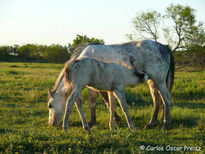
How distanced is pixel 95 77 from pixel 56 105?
4.46 ft

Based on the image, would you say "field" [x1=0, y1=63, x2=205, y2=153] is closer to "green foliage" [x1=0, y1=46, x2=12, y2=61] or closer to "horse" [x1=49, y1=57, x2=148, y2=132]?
"horse" [x1=49, y1=57, x2=148, y2=132]

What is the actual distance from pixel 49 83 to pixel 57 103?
802 cm

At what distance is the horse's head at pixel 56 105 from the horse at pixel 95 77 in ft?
1.24

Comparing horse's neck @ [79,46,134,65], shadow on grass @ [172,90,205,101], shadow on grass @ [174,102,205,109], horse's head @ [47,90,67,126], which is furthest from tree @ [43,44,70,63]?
horse's head @ [47,90,67,126]

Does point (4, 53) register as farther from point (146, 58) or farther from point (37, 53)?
point (146, 58)

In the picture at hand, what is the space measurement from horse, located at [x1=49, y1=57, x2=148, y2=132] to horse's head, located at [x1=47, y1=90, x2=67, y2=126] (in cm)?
38

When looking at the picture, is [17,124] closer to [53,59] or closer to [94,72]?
[94,72]

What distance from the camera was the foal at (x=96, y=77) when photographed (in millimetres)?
4867

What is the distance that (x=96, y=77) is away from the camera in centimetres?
504

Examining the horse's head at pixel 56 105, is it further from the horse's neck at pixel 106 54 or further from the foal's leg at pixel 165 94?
the foal's leg at pixel 165 94

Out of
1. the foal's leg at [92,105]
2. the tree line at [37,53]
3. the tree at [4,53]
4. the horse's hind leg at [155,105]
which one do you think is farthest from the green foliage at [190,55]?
the tree at [4,53]

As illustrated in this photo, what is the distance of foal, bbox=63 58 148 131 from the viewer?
16.0 ft

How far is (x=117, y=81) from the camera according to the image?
5.17m

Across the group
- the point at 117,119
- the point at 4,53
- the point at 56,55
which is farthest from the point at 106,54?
the point at 4,53
